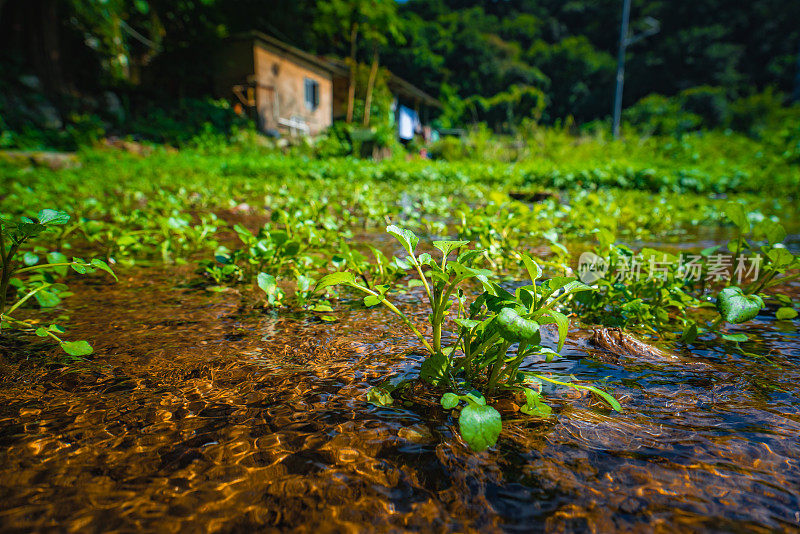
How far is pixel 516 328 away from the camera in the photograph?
0.78 metres

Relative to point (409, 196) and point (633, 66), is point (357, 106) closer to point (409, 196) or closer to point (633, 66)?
point (409, 196)

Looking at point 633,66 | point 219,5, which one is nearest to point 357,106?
point 219,5

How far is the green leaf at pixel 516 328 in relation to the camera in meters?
0.78

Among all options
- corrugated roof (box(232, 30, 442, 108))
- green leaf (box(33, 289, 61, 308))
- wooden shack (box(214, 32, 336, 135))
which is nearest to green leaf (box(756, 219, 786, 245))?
green leaf (box(33, 289, 61, 308))

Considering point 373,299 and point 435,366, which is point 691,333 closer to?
point 435,366

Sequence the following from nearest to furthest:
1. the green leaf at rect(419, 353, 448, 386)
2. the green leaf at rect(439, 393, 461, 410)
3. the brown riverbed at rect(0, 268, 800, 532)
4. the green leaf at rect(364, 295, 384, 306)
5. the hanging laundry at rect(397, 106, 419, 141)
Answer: the brown riverbed at rect(0, 268, 800, 532), the green leaf at rect(439, 393, 461, 410), the green leaf at rect(419, 353, 448, 386), the green leaf at rect(364, 295, 384, 306), the hanging laundry at rect(397, 106, 419, 141)

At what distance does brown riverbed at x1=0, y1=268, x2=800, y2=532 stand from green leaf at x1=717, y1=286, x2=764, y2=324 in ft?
0.58

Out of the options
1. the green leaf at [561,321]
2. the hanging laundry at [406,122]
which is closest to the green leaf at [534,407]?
the green leaf at [561,321]

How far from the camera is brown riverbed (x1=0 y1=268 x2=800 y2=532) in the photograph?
69 cm

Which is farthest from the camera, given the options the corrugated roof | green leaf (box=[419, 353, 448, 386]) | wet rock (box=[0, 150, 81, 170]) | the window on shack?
the window on shack

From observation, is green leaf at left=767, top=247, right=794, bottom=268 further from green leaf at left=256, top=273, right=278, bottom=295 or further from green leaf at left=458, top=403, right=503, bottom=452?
green leaf at left=256, top=273, right=278, bottom=295

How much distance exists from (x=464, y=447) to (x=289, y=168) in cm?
840

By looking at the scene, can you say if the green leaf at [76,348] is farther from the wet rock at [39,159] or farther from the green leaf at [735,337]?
the wet rock at [39,159]

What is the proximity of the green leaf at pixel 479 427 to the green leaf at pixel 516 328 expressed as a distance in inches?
5.4
